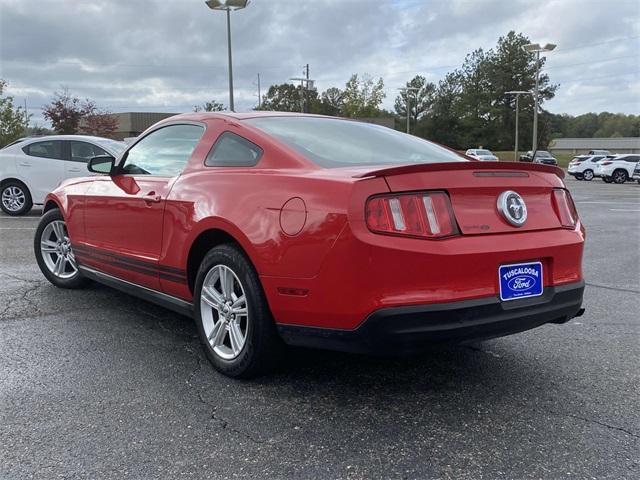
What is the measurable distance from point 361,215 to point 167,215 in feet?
5.17

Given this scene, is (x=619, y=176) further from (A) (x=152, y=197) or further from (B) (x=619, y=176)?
(A) (x=152, y=197)

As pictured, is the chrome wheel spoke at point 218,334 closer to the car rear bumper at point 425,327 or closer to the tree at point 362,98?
the car rear bumper at point 425,327

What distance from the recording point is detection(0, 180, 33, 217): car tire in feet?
37.5

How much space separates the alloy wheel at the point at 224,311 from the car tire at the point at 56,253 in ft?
7.47

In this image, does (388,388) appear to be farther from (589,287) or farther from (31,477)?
(589,287)

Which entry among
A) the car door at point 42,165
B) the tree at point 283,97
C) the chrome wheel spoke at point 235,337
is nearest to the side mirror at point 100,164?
the chrome wheel spoke at point 235,337

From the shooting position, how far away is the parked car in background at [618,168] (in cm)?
3064

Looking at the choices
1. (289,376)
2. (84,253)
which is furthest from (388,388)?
(84,253)

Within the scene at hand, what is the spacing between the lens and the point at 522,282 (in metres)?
Result: 2.87

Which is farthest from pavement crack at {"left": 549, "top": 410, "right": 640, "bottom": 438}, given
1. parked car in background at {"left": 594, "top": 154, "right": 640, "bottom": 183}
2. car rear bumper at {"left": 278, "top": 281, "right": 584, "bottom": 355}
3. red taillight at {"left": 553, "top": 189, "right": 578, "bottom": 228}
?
parked car in background at {"left": 594, "top": 154, "right": 640, "bottom": 183}

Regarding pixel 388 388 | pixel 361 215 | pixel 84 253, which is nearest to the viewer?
pixel 361 215

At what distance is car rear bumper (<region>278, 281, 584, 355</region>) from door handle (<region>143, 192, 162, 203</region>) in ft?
4.64

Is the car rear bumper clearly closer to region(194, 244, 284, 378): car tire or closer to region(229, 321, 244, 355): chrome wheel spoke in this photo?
region(194, 244, 284, 378): car tire

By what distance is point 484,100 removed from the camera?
93.4 metres
